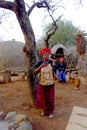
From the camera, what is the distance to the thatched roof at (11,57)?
16.7 meters

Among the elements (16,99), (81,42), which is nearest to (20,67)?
(81,42)

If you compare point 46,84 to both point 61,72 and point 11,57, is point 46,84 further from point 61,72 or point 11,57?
point 11,57

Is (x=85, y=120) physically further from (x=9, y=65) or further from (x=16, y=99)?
(x=9, y=65)

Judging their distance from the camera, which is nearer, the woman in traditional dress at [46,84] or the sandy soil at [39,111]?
the sandy soil at [39,111]

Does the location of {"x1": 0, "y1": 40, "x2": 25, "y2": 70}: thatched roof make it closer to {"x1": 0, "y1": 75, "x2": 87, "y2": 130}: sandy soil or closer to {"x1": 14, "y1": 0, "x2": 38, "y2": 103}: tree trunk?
{"x1": 0, "y1": 75, "x2": 87, "y2": 130}: sandy soil

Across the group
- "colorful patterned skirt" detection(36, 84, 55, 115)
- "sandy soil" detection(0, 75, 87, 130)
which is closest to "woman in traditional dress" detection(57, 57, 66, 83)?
"sandy soil" detection(0, 75, 87, 130)

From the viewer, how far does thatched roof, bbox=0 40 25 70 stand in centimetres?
1670

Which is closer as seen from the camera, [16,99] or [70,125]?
[70,125]

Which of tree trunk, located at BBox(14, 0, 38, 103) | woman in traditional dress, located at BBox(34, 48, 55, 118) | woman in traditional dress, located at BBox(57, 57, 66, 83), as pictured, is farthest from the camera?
woman in traditional dress, located at BBox(57, 57, 66, 83)

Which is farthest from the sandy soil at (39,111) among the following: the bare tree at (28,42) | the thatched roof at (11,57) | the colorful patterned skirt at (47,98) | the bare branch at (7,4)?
the thatched roof at (11,57)

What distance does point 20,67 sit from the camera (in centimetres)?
1686

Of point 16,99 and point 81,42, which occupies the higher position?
point 81,42

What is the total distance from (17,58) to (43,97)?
11998 mm

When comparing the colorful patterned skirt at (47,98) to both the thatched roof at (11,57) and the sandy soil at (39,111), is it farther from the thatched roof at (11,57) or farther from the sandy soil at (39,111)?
the thatched roof at (11,57)
